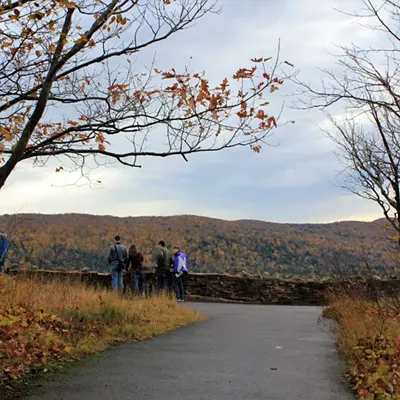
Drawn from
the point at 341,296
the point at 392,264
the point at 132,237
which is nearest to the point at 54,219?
the point at 132,237

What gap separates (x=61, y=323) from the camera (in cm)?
839

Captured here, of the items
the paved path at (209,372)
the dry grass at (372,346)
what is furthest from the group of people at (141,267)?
the dry grass at (372,346)

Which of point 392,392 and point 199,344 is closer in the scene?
point 392,392

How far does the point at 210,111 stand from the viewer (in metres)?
8.02

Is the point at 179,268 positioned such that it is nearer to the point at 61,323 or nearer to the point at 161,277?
the point at 161,277

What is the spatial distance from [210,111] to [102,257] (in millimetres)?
43848

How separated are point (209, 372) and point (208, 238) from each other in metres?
56.5

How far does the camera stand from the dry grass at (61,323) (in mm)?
6379

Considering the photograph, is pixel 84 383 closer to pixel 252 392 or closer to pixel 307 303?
pixel 252 392

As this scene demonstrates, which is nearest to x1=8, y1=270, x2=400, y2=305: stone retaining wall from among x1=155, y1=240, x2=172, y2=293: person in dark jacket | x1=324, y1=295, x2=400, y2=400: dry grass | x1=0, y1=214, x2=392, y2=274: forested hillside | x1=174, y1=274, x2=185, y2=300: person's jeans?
x1=174, y1=274, x2=185, y2=300: person's jeans

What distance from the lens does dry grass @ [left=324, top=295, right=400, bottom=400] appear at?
4.79 meters

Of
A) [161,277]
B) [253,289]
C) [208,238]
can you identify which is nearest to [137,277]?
[161,277]

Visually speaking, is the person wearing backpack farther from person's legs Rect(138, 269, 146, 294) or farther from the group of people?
person's legs Rect(138, 269, 146, 294)

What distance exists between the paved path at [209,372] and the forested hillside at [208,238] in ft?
125
